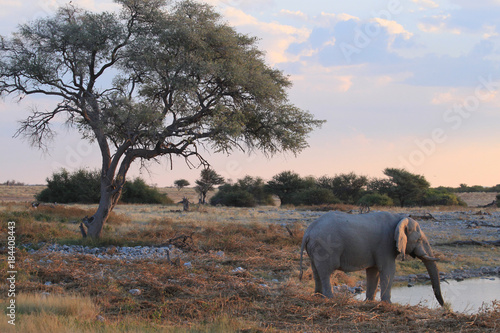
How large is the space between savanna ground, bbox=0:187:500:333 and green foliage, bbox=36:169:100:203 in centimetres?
3004

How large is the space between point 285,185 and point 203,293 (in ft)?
146

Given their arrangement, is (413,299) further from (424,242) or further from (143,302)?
(143,302)

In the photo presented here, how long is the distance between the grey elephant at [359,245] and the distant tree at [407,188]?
136 ft

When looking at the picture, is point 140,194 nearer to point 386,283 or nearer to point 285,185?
point 285,185

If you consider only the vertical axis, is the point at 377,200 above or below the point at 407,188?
below

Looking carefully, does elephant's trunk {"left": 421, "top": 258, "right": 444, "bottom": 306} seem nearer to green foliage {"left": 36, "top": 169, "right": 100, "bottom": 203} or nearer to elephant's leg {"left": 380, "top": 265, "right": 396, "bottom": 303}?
elephant's leg {"left": 380, "top": 265, "right": 396, "bottom": 303}

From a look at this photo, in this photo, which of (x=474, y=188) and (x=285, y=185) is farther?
(x=474, y=188)

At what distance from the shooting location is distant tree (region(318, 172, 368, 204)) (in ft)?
168

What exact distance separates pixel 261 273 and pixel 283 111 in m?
8.37

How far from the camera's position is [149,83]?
1786 centimetres

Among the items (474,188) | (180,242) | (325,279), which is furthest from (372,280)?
(474,188)

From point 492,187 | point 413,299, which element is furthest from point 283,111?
point 492,187

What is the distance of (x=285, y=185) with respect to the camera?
2084 inches

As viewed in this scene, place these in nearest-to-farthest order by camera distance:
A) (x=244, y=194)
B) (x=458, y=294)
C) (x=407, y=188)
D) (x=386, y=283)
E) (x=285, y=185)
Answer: (x=386, y=283) < (x=458, y=294) < (x=244, y=194) < (x=407, y=188) < (x=285, y=185)
